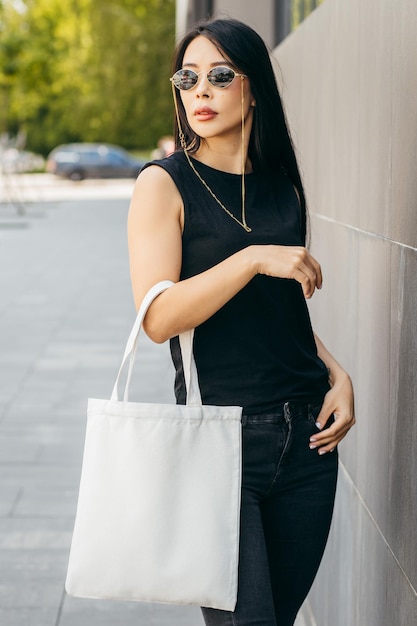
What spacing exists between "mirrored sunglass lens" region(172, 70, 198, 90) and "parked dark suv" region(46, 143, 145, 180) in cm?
4538

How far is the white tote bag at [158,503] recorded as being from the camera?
87.2 inches

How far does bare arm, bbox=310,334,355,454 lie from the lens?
2445 millimetres

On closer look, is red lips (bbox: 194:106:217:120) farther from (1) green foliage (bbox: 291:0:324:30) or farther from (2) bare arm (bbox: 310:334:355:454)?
(1) green foliage (bbox: 291:0:324:30)

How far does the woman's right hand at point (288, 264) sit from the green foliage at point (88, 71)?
3003 centimetres

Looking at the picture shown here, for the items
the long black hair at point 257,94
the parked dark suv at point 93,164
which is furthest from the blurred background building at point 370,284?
the parked dark suv at point 93,164

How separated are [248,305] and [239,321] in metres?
0.04

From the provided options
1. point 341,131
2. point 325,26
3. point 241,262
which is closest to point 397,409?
point 241,262

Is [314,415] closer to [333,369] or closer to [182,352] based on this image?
[333,369]

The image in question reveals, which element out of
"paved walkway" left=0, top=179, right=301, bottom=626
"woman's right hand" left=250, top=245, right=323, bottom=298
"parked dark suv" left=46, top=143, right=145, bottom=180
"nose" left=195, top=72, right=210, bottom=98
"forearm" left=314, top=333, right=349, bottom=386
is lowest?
"parked dark suv" left=46, top=143, right=145, bottom=180

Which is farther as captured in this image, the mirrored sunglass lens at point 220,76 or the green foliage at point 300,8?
the green foliage at point 300,8

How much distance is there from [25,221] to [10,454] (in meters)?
20.2

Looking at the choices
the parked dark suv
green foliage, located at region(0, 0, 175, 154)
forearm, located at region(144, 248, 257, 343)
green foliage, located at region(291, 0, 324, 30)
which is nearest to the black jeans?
forearm, located at region(144, 248, 257, 343)

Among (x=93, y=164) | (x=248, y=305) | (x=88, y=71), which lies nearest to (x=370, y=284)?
(x=248, y=305)

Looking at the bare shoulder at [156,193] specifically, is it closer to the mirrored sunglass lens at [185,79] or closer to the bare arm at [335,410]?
the mirrored sunglass lens at [185,79]
